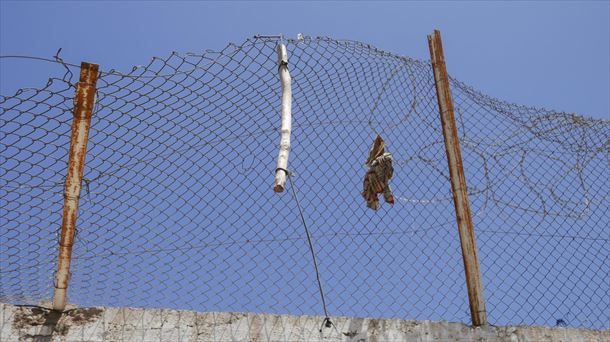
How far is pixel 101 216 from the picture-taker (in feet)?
9.43

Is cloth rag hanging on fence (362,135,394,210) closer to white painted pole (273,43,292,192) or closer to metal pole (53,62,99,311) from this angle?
white painted pole (273,43,292,192)

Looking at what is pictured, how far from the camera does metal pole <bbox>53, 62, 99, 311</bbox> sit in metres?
2.75

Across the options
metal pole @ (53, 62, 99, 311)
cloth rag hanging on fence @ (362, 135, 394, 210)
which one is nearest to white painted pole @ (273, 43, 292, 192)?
cloth rag hanging on fence @ (362, 135, 394, 210)

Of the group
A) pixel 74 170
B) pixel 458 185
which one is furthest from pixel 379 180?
pixel 74 170

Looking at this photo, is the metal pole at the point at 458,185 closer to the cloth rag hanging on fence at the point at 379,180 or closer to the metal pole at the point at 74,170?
the cloth rag hanging on fence at the point at 379,180

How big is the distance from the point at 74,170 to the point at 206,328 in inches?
33.7

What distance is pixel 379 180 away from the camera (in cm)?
337

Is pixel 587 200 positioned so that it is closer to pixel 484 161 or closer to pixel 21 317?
pixel 484 161

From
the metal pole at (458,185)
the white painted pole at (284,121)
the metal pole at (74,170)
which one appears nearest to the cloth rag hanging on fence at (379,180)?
the metal pole at (458,185)

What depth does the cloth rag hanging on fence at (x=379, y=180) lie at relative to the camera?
3.37 metres

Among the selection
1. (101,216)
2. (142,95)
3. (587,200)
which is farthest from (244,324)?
(587,200)

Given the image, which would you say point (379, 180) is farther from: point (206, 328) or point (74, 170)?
point (74, 170)

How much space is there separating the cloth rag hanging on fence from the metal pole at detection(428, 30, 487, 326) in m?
A: 0.31

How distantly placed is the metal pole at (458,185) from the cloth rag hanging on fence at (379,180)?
314mm
